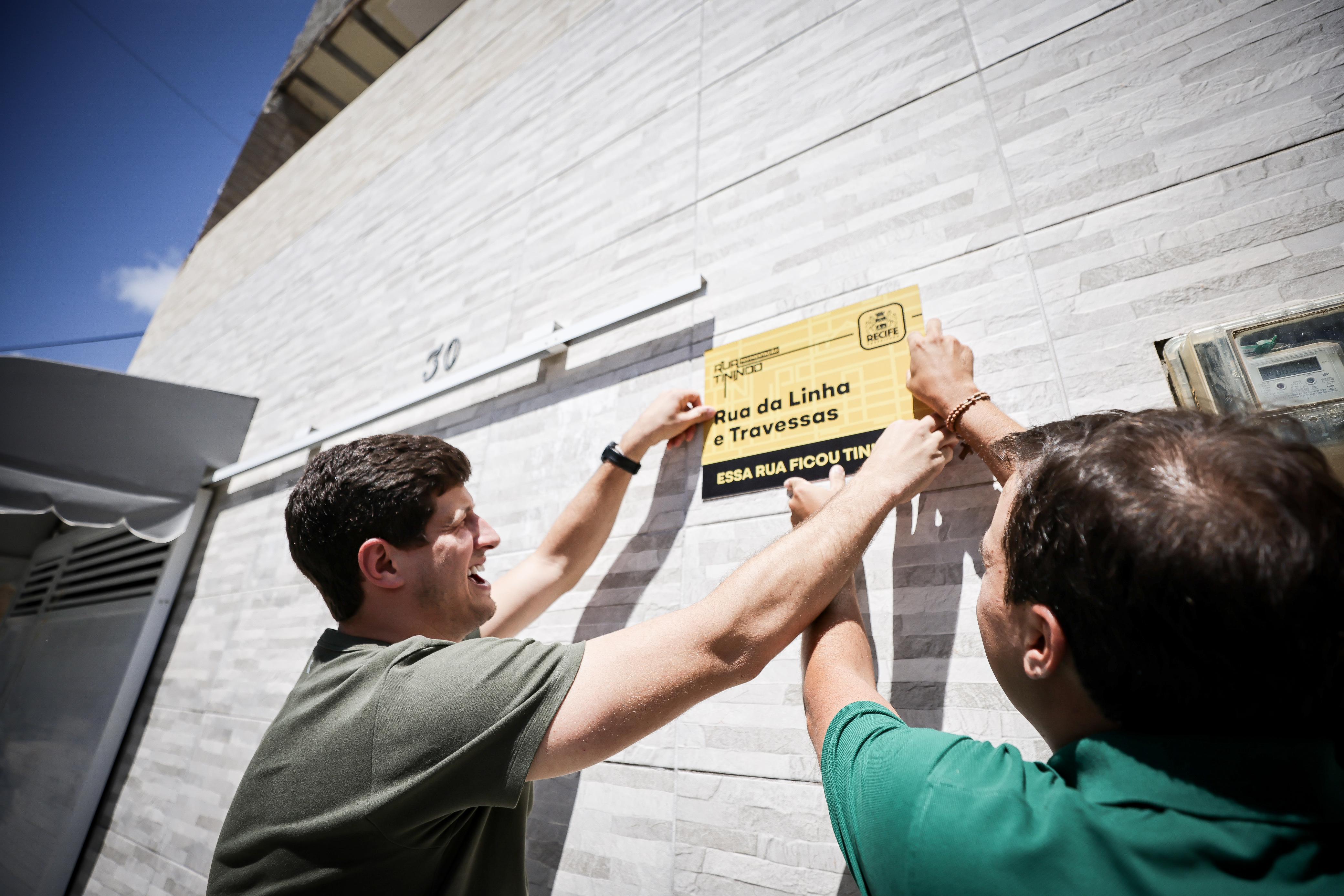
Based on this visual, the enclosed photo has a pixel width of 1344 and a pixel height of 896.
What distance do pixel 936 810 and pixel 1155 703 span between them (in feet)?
0.82

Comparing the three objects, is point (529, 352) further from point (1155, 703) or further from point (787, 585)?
point (1155, 703)

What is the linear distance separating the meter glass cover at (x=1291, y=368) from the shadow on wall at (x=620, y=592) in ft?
3.75

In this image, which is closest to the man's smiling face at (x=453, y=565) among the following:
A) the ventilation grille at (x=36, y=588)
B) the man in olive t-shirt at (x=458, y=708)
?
the man in olive t-shirt at (x=458, y=708)

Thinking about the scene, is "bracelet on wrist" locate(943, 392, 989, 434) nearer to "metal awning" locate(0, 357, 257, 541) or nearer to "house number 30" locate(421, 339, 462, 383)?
"house number 30" locate(421, 339, 462, 383)

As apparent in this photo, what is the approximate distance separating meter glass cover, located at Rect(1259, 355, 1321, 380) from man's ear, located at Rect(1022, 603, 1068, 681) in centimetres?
64

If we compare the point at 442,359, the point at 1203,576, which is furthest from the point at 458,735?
the point at 442,359

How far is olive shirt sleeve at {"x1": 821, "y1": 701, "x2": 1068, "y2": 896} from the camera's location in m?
0.56

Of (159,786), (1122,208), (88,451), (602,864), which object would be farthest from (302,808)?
(88,451)

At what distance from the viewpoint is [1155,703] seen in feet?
1.90

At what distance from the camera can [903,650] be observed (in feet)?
3.82

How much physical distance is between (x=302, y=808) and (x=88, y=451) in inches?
141

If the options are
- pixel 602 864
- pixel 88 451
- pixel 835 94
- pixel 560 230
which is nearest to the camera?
pixel 602 864

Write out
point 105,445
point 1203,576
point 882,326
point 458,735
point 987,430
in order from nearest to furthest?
1. point 1203,576
2. point 458,735
3. point 987,430
4. point 882,326
5. point 105,445

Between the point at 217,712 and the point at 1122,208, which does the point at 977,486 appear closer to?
the point at 1122,208
